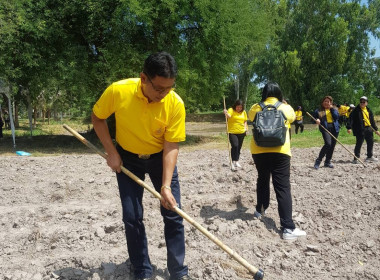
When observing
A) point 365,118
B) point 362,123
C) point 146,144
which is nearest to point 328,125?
point 362,123

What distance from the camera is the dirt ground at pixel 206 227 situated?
3.22 m

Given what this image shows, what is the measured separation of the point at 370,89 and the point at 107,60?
86.1 feet

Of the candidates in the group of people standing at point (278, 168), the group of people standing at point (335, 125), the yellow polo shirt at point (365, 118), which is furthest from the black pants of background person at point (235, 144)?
the group of people standing at point (278, 168)

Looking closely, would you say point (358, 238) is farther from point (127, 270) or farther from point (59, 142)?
point (59, 142)

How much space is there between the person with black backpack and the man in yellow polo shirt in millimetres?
1448

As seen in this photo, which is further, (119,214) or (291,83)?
(291,83)

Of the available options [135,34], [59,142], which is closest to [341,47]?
[135,34]

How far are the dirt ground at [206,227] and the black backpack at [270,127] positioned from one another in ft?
3.28

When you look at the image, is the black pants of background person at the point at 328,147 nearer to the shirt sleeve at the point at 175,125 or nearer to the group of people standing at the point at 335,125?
the group of people standing at the point at 335,125

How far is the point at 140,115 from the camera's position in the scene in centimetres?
258

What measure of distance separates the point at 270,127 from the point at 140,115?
5.83 feet

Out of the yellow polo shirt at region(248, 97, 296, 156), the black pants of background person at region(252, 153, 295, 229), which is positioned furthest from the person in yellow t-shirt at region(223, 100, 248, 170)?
the black pants of background person at region(252, 153, 295, 229)

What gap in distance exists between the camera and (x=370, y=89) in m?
31.1

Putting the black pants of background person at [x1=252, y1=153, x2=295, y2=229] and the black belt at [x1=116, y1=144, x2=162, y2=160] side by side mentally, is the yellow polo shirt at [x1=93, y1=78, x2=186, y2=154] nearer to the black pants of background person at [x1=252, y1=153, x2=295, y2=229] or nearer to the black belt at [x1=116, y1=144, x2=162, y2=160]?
the black belt at [x1=116, y1=144, x2=162, y2=160]
